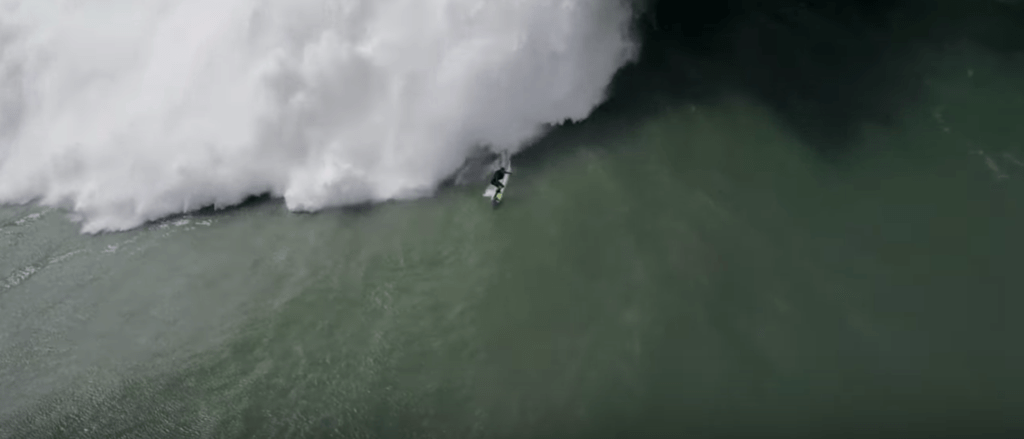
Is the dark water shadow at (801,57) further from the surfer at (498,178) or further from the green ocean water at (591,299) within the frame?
the surfer at (498,178)

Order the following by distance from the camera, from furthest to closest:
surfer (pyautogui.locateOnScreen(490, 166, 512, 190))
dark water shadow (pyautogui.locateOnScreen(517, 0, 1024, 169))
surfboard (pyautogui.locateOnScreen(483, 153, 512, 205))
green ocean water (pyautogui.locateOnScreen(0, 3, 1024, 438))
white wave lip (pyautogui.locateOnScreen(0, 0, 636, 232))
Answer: dark water shadow (pyautogui.locateOnScreen(517, 0, 1024, 169)), white wave lip (pyautogui.locateOnScreen(0, 0, 636, 232)), surfer (pyautogui.locateOnScreen(490, 166, 512, 190)), surfboard (pyautogui.locateOnScreen(483, 153, 512, 205)), green ocean water (pyautogui.locateOnScreen(0, 3, 1024, 438))

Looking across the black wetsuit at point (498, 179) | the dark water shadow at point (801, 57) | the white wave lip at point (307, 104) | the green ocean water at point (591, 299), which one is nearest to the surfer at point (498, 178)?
the black wetsuit at point (498, 179)

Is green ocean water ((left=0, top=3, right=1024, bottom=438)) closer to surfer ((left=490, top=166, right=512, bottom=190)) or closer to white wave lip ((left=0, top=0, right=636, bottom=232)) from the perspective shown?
surfer ((left=490, top=166, right=512, bottom=190))

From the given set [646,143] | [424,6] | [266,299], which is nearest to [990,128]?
[646,143]

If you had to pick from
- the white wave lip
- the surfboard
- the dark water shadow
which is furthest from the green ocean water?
the white wave lip

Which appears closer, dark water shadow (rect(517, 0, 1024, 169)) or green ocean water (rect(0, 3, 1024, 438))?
green ocean water (rect(0, 3, 1024, 438))

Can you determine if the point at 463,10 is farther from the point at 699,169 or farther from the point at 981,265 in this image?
the point at 981,265

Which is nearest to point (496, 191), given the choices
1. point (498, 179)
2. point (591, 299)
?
point (498, 179)
